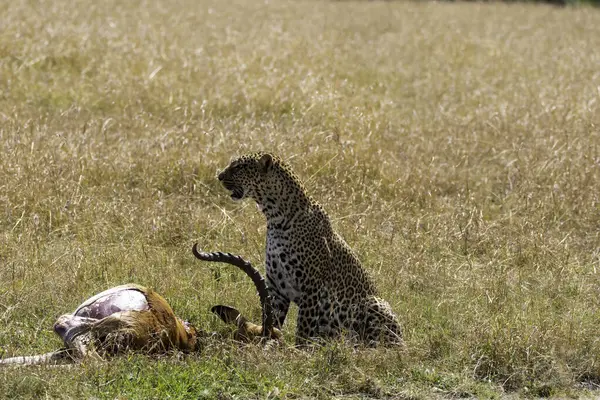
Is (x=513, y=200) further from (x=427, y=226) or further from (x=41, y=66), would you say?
(x=41, y=66)

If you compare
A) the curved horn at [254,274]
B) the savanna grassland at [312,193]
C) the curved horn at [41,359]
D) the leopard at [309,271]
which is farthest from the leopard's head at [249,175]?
the curved horn at [41,359]

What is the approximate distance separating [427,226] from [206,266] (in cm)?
199

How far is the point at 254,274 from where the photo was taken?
5848mm

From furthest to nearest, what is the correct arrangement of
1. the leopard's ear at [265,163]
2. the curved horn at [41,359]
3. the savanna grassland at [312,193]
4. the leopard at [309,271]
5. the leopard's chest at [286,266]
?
1. the leopard's ear at [265,163]
2. the leopard's chest at [286,266]
3. the leopard at [309,271]
4. the savanna grassland at [312,193]
5. the curved horn at [41,359]

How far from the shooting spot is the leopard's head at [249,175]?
6.60 meters

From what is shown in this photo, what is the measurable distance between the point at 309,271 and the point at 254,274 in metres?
0.67

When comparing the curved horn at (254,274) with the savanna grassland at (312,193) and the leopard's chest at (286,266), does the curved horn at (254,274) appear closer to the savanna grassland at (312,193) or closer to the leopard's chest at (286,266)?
the savanna grassland at (312,193)

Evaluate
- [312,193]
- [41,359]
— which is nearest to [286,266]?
[41,359]

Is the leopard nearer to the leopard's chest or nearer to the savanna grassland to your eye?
the leopard's chest

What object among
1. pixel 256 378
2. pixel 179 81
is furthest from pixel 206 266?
pixel 179 81

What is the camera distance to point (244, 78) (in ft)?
41.4

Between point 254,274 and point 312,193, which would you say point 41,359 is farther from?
Result: point 312,193

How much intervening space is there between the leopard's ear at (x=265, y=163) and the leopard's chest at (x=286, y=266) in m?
0.40

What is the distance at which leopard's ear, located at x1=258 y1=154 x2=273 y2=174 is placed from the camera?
21.5 feet
